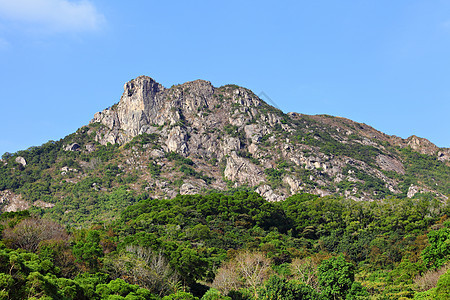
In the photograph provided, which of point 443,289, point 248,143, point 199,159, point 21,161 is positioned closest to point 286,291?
point 443,289

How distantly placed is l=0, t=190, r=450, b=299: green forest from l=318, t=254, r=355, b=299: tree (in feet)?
0.34

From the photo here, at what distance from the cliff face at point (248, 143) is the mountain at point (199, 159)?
39 centimetres

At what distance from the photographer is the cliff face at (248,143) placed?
488 ft

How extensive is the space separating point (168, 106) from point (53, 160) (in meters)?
46.7

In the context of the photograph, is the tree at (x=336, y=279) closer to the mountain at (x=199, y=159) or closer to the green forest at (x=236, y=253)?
the green forest at (x=236, y=253)

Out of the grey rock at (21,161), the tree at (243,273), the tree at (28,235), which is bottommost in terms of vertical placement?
the tree at (243,273)

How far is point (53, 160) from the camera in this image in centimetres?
15912

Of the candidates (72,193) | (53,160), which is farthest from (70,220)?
(53,160)

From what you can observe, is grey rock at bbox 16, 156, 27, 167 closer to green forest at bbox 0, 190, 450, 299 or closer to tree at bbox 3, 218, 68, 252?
green forest at bbox 0, 190, 450, 299

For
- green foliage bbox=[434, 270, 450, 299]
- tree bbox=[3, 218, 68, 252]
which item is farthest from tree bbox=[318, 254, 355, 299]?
tree bbox=[3, 218, 68, 252]

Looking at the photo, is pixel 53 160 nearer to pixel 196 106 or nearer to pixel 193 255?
pixel 196 106

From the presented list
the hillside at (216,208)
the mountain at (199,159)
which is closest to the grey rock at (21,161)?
the mountain at (199,159)

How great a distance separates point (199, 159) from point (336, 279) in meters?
118

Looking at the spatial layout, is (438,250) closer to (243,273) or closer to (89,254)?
(243,273)
